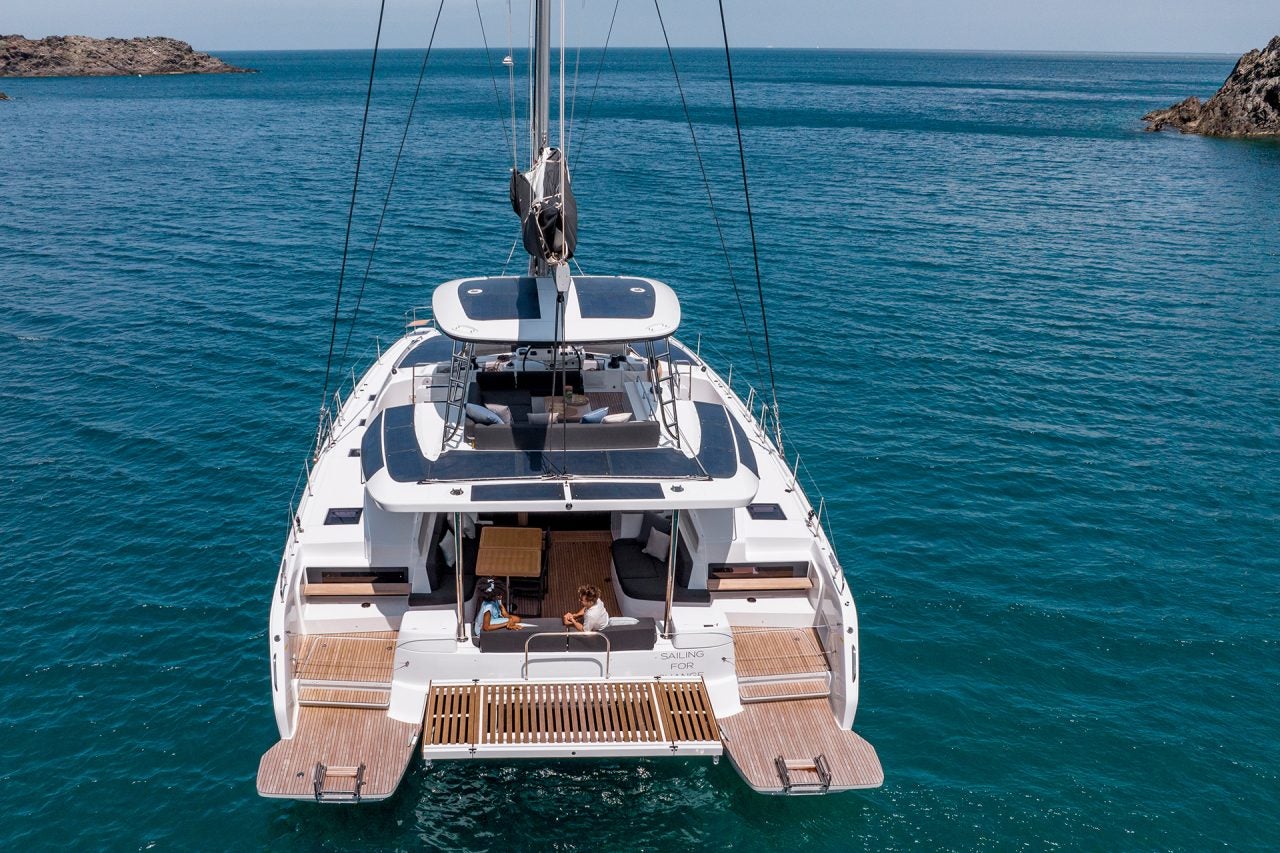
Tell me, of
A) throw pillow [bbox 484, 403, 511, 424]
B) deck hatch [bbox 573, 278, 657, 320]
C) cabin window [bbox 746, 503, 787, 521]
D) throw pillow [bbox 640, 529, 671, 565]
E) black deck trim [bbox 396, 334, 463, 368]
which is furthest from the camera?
black deck trim [bbox 396, 334, 463, 368]

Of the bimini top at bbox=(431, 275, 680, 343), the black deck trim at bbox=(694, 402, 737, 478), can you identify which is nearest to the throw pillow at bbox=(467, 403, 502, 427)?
the bimini top at bbox=(431, 275, 680, 343)

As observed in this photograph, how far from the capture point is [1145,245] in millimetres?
47719

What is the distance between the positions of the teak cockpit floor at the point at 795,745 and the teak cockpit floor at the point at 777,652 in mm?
491

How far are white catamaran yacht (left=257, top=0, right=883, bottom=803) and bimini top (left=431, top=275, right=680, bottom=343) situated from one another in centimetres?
5

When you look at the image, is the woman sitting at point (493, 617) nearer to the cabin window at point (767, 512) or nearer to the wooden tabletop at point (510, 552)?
the wooden tabletop at point (510, 552)

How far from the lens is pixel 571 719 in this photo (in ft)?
39.8

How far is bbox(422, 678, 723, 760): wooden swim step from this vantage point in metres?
11.6

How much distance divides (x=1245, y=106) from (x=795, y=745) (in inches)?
4151

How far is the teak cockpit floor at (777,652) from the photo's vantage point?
44.4ft

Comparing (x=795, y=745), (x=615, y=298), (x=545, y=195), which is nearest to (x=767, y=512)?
(x=795, y=745)

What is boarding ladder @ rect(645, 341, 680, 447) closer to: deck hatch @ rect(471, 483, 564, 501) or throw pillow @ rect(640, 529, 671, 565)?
throw pillow @ rect(640, 529, 671, 565)

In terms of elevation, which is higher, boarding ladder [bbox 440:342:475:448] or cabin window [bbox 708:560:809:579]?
boarding ladder [bbox 440:342:475:448]

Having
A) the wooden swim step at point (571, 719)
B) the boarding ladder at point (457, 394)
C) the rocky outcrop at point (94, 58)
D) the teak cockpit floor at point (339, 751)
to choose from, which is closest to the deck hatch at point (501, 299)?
the boarding ladder at point (457, 394)

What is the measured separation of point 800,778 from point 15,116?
118 meters
